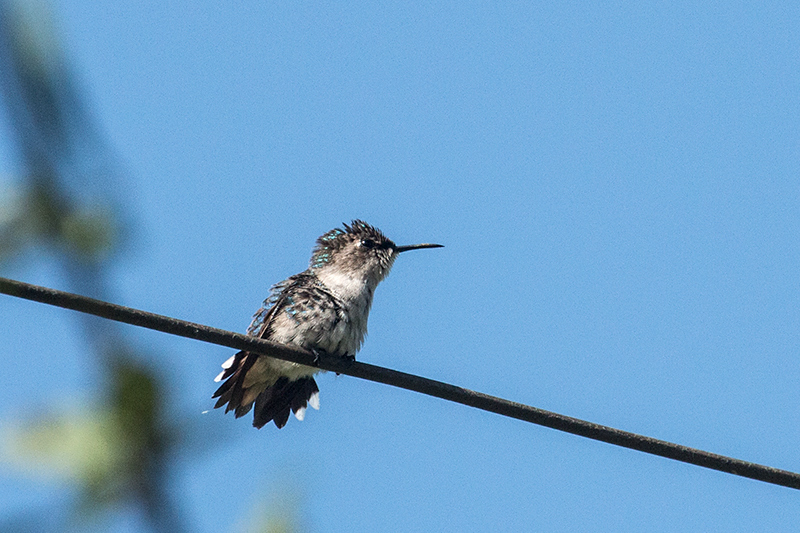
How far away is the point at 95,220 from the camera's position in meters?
1.50

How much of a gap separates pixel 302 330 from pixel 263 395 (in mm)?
1072

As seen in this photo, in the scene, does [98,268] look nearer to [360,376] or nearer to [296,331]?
[360,376]

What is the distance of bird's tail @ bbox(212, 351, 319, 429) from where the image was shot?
8.30m

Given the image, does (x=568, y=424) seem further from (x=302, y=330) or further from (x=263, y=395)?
(x=263, y=395)

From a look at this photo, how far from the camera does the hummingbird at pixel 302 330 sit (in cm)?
811

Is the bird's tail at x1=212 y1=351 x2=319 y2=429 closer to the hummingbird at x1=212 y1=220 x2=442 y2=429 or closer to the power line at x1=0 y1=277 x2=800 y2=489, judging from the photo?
the hummingbird at x1=212 y1=220 x2=442 y2=429

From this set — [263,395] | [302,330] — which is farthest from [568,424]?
[263,395]

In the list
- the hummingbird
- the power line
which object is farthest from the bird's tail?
the power line

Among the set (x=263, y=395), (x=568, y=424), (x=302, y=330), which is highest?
(x=568, y=424)

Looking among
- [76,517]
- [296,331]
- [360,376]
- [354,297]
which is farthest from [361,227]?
[76,517]

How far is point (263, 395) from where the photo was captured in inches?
344

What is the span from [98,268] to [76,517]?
1.55 feet

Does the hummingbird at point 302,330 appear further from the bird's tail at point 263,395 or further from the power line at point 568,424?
the power line at point 568,424

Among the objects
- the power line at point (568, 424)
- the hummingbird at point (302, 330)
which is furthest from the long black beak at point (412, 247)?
the power line at point (568, 424)
